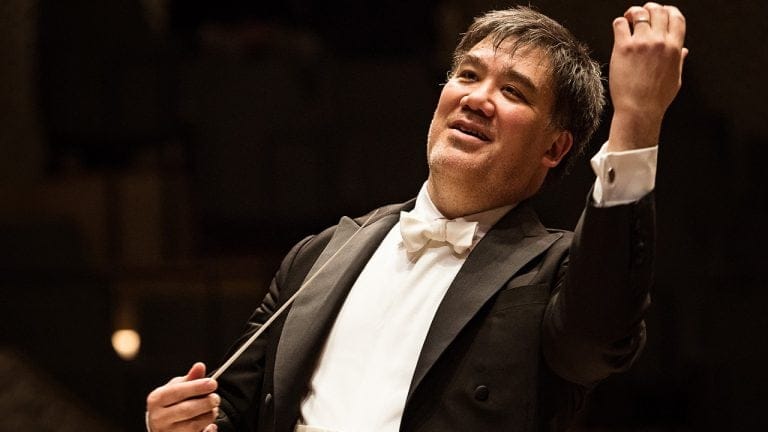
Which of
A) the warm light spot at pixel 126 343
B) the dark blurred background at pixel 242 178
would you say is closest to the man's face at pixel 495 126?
the dark blurred background at pixel 242 178

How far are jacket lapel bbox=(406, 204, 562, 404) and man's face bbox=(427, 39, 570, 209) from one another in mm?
71

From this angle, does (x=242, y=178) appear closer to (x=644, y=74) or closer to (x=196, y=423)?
(x=196, y=423)

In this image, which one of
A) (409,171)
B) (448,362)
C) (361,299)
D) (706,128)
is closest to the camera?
(448,362)

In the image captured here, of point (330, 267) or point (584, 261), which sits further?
point (330, 267)

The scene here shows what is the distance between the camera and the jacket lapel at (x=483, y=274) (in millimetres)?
1317

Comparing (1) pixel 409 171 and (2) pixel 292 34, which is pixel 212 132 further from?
(1) pixel 409 171

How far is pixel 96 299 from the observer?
2.75 meters

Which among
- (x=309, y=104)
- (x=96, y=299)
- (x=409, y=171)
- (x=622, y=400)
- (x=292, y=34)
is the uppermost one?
(x=292, y=34)

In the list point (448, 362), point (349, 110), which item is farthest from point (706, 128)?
point (448, 362)

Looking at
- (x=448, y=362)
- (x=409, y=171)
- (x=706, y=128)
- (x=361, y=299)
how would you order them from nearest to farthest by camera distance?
(x=448, y=362), (x=361, y=299), (x=706, y=128), (x=409, y=171)

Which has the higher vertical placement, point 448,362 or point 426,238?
point 426,238

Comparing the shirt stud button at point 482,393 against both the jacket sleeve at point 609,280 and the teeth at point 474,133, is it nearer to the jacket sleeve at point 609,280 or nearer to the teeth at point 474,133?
the jacket sleeve at point 609,280

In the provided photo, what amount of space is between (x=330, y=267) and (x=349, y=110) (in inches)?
43.5

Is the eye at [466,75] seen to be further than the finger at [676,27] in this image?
Yes
